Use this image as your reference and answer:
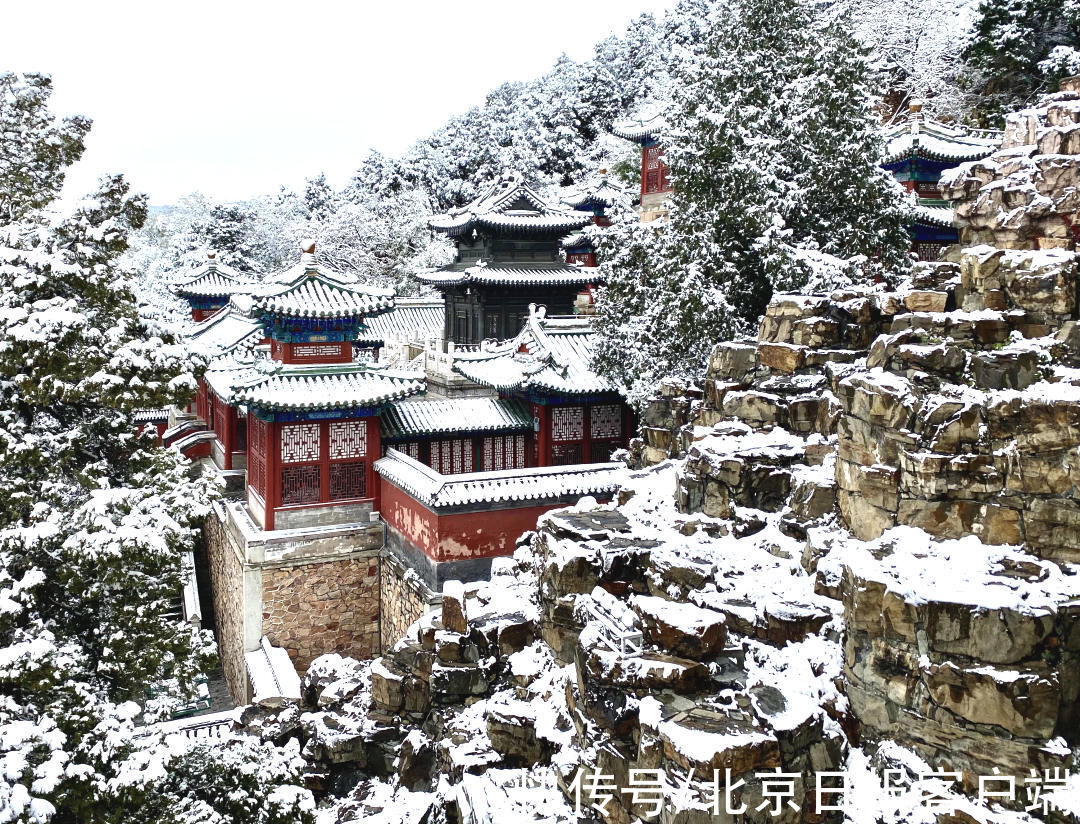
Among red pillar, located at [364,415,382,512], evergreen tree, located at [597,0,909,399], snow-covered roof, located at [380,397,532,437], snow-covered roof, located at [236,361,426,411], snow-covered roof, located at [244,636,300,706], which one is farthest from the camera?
snow-covered roof, located at [380,397,532,437]

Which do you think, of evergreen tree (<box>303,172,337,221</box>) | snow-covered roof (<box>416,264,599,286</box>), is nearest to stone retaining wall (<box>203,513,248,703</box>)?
snow-covered roof (<box>416,264,599,286</box>)

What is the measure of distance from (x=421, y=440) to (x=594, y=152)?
40.7 metres

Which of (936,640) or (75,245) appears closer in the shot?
(936,640)

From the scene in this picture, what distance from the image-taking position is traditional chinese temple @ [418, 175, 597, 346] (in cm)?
2438

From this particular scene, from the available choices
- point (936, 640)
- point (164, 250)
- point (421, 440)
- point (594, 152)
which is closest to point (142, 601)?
point (936, 640)

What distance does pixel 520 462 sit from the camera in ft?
60.3

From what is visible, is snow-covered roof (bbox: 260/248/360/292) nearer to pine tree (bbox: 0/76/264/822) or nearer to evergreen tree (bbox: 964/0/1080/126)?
pine tree (bbox: 0/76/264/822)

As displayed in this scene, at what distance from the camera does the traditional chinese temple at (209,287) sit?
96.4ft

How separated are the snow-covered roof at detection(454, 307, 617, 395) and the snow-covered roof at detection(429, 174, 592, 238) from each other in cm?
574

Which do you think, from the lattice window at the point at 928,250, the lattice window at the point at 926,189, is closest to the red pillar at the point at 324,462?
the lattice window at the point at 928,250

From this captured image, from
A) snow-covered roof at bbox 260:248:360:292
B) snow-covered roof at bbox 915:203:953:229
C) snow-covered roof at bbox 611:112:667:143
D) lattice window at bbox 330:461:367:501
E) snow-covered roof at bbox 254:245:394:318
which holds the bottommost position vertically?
lattice window at bbox 330:461:367:501

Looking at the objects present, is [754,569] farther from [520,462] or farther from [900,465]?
[520,462]

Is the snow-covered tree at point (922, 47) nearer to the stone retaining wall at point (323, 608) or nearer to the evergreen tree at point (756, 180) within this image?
the evergreen tree at point (756, 180)

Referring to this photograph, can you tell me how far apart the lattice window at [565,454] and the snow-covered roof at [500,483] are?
7.59ft
